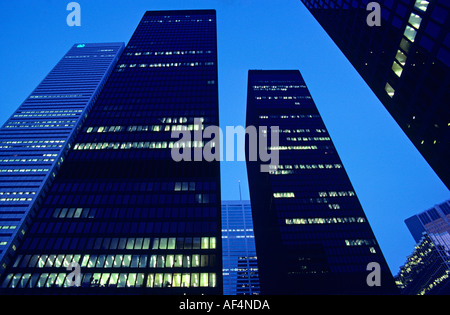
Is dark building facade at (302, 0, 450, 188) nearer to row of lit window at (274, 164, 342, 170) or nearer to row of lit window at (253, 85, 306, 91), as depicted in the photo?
row of lit window at (274, 164, 342, 170)

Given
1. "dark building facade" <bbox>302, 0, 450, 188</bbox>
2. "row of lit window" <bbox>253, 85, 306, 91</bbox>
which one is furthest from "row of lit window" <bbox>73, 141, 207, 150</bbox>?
"row of lit window" <bbox>253, 85, 306, 91</bbox>

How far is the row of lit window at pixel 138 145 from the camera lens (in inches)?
3061

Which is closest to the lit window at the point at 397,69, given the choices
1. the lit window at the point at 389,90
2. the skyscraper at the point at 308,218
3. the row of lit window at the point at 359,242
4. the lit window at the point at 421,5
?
the lit window at the point at 389,90

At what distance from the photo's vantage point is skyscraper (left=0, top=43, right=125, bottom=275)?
361ft

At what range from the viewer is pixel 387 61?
1684 inches

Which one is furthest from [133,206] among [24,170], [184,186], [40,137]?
[40,137]

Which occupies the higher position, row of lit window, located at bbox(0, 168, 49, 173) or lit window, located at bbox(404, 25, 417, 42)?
row of lit window, located at bbox(0, 168, 49, 173)

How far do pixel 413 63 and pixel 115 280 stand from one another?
6372 centimetres

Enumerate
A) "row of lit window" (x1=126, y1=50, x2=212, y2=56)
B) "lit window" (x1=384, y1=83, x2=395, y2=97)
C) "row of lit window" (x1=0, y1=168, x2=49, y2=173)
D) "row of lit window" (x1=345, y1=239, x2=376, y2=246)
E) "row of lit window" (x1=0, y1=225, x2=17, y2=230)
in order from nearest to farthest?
"lit window" (x1=384, y1=83, x2=395, y2=97) < "row of lit window" (x1=345, y1=239, x2=376, y2=246) < "row of lit window" (x1=0, y1=225, x2=17, y2=230) < "row of lit window" (x1=126, y1=50, x2=212, y2=56) < "row of lit window" (x1=0, y1=168, x2=49, y2=173)

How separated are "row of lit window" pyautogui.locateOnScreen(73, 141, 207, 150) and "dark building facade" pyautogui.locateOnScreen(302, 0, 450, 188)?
46.3 metres

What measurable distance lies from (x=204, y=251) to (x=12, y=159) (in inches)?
4843

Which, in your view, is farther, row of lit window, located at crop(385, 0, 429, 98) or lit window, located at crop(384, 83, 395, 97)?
lit window, located at crop(384, 83, 395, 97)

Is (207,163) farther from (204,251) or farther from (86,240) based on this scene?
(86,240)

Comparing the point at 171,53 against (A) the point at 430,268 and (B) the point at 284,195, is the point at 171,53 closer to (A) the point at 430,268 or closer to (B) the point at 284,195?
(B) the point at 284,195
